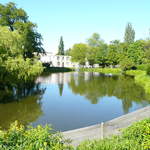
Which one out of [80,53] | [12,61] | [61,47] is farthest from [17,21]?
[61,47]

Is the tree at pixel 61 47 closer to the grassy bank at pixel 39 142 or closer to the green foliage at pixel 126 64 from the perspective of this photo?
the green foliage at pixel 126 64

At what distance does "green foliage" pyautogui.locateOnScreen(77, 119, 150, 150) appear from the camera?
14.8 feet

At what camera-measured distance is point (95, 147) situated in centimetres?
457

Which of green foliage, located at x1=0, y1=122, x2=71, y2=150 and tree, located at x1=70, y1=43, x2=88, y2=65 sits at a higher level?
tree, located at x1=70, y1=43, x2=88, y2=65

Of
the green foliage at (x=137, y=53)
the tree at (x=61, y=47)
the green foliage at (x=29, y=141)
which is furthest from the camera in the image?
the tree at (x=61, y=47)

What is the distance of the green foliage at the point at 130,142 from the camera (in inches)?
178

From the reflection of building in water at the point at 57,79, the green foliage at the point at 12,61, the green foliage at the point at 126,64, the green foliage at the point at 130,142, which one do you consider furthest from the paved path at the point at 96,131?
the green foliage at the point at 126,64

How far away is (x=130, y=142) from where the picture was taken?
4.79 metres

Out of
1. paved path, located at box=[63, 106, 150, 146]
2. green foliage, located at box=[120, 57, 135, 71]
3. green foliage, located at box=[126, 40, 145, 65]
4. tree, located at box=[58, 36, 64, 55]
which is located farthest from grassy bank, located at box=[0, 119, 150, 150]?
tree, located at box=[58, 36, 64, 55]

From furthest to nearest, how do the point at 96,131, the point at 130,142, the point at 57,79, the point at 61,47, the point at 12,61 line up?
1. the point at 61,47
2. the point at 57,79
3. the point at 12,61
4. the point at 96,131
5. the point at 130,142

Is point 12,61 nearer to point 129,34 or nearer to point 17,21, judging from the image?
point 17,21

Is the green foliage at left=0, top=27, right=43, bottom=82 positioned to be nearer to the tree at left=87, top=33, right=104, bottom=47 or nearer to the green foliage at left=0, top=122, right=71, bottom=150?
the green foliage at left=0, top=122, right=71, bottom=150

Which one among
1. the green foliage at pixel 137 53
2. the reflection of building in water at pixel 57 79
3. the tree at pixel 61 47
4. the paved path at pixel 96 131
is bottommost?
the reflection of building in water at pixel 57 79

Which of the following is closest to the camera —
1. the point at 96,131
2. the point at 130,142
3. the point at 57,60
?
the point at 130,142
